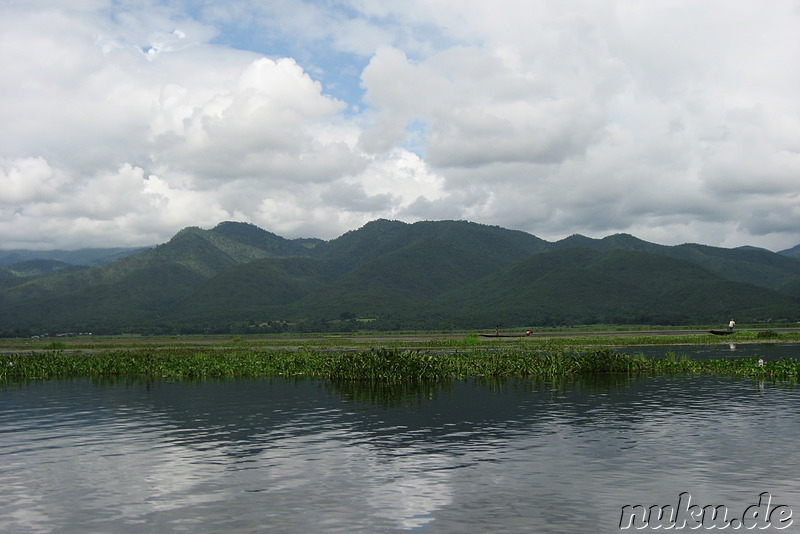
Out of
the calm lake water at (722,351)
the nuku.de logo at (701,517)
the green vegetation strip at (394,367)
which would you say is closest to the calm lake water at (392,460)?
the nuku.de logo at (701,517)

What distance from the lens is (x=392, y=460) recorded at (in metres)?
29.5

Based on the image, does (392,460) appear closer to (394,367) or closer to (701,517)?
(701,517)

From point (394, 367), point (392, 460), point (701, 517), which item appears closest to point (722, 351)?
point (394, 367)

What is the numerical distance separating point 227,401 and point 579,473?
31.0m

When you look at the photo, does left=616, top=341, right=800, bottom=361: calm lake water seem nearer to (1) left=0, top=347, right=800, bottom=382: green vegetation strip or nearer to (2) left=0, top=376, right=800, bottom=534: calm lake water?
(1) left=0, top=347, right=800, bottom=382: green vegetation strip

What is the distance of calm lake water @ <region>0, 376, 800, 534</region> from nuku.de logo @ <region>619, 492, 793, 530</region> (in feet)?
1.46

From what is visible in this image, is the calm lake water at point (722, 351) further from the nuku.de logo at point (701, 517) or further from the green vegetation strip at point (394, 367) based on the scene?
the nuku.de logo at point (701, 517)

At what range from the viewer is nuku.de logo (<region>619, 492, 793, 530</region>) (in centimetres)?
2048

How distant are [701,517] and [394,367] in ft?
136

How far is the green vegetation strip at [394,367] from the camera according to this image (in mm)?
62188

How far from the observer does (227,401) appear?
5038 cm

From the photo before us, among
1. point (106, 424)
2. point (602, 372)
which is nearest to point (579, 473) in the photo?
point (106, 424)

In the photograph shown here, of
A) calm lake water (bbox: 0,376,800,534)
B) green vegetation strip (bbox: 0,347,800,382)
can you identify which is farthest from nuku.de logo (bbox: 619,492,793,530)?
green vegetation strip (bbox: 0,347,800,382)

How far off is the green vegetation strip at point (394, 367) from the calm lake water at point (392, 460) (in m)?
11.1
